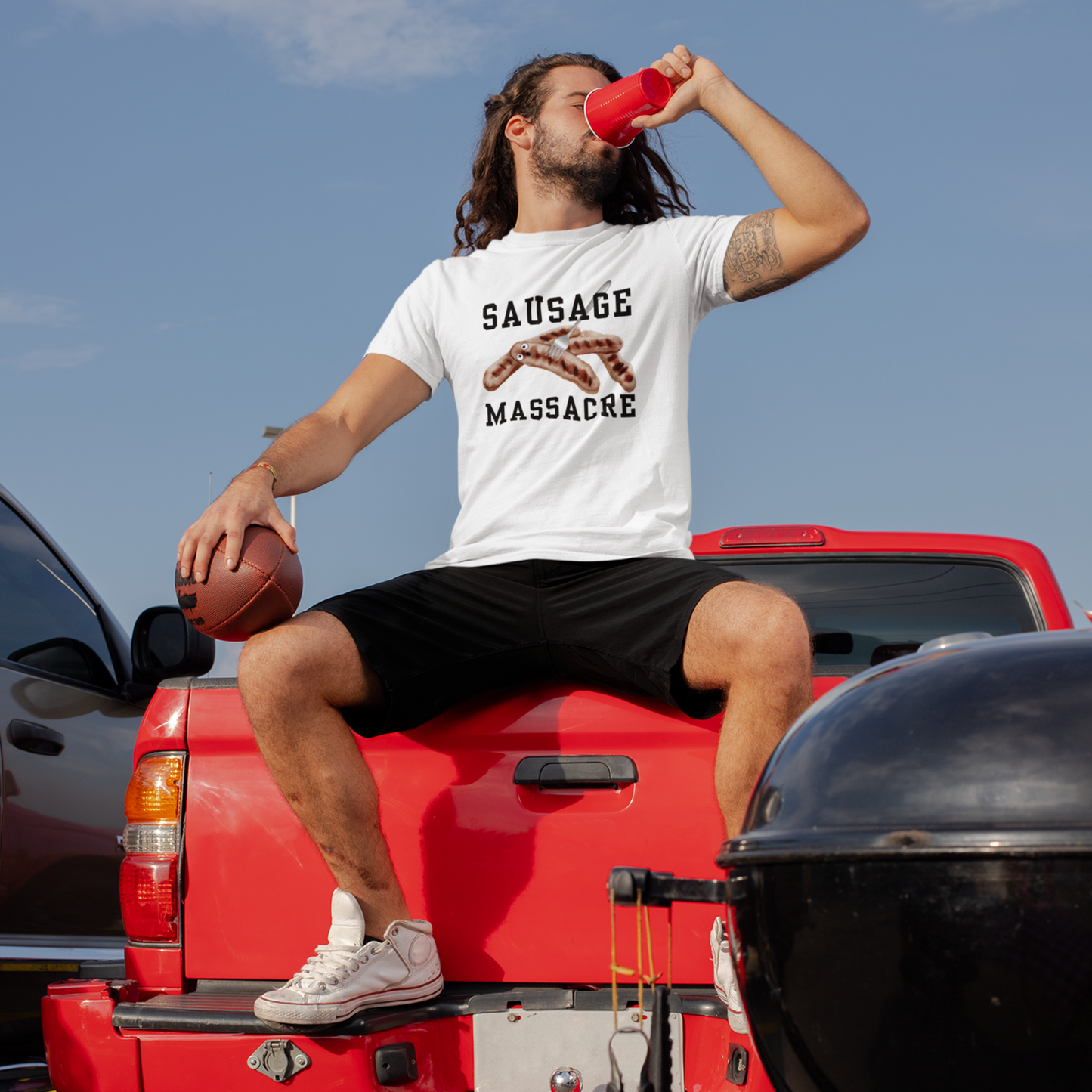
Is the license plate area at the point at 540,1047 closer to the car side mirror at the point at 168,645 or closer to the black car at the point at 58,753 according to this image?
the black car at the point at 58,753

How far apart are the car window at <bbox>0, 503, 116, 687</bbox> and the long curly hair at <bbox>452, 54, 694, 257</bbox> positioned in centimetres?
212

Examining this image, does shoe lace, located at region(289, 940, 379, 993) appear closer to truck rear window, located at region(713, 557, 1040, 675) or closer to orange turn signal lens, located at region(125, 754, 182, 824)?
orange turn signal lens, located at region(125, 754, 182, 824)

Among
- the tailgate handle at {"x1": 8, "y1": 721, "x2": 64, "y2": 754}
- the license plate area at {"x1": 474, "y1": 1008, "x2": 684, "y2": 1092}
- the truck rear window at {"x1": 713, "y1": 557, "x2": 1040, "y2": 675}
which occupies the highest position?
A: the truck rear window at {"x1": 713, "y1": 557, "x2": 1040, "y2": 675}

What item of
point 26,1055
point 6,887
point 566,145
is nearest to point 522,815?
point 566,145

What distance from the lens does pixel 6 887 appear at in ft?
13.4

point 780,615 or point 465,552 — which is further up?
point 465,552

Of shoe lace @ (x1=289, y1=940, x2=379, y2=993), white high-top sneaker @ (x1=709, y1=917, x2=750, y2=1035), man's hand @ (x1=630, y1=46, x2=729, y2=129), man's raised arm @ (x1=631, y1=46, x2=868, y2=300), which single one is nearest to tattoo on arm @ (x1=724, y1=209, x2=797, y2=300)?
man's raised arm @ (x1=631, y1=46, x2=868, y2=300)

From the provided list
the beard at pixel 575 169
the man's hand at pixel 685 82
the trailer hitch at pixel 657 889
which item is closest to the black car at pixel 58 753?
the beard at pixel 575 169

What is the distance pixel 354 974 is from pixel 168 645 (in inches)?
91.1

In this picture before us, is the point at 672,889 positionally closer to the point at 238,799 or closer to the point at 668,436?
the point at 238,799

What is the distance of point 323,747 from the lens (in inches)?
102

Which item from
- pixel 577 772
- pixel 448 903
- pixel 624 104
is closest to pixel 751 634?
pixel 577 772

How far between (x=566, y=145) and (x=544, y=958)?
221cm

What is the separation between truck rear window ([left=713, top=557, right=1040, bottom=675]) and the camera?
4043 mm
